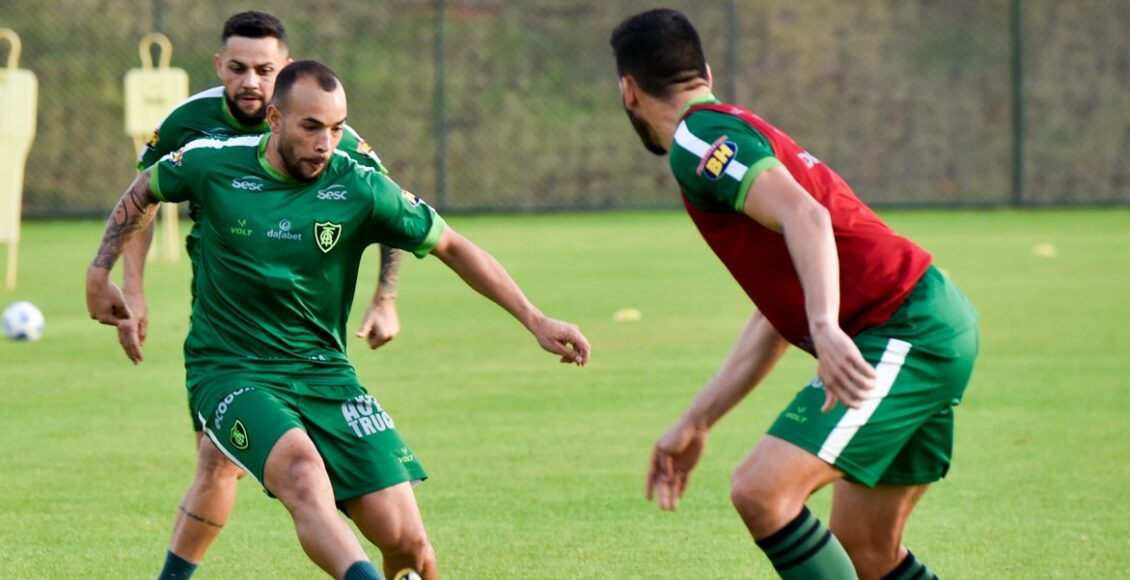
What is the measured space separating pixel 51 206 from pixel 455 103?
19.0 feet

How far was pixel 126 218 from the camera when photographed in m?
5.64

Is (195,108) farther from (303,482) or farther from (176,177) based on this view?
(303,482)

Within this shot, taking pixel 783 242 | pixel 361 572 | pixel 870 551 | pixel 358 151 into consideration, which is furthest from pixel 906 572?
pixel 358 151

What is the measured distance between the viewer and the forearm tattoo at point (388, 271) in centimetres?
590

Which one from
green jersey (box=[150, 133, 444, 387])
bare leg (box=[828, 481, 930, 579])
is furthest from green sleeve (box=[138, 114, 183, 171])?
bare leg (box=[828, 481, 930, 579])

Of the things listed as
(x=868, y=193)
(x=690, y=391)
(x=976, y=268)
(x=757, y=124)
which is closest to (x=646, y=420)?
(x=690, y=391)

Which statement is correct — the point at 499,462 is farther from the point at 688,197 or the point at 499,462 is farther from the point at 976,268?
the point at 976,268

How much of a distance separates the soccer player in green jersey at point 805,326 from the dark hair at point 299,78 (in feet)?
3.01

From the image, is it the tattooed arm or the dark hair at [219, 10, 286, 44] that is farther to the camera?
the dark hair at [219, 10, 286, 44]

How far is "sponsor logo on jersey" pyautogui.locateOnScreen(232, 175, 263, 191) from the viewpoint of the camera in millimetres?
5277

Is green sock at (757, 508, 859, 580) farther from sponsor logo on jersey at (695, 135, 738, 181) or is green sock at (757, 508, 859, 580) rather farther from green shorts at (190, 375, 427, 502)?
green shorts at (190, 375, 427, 502)

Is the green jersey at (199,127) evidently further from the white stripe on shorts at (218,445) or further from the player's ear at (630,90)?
the player's ear at (630,90)

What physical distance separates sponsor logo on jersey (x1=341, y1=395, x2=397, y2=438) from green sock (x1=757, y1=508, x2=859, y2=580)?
1.27 metres

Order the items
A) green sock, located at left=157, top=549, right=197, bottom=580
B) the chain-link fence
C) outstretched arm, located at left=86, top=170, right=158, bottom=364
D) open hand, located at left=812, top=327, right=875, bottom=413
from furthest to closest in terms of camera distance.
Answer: the chain-link fence
green sock, located at left=157, top=549, right=197, bottom=580
outstretched arm, located at left=86, top=170, right=158, bottom=364
open hand, located at left=812, top=327, right=875, bottom=413
